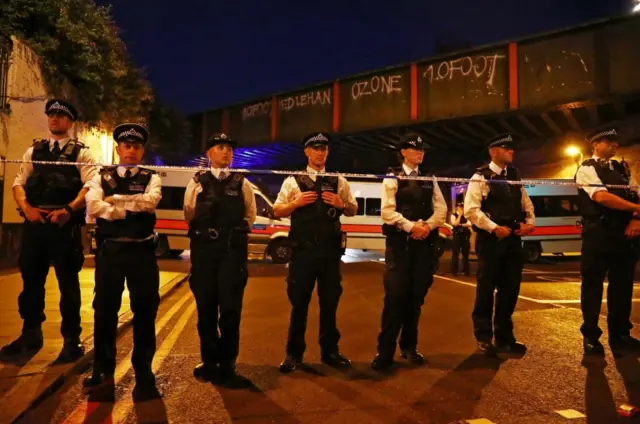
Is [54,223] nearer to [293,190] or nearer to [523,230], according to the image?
[293,190]

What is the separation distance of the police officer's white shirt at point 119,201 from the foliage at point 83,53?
8858 mm

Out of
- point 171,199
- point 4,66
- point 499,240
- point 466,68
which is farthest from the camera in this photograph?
point 466,68

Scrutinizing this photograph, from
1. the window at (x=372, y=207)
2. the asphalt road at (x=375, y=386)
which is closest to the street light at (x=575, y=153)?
the window at (x=372, y=207)

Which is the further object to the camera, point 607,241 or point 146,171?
point 607,241

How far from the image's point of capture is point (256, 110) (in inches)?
933

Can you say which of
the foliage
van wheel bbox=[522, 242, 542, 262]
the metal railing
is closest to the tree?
the foliage

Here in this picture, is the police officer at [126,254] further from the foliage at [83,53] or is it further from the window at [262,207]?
the window at [262,207]

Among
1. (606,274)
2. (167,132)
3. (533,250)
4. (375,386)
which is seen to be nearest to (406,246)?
(375,386)

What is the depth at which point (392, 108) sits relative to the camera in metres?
19.1

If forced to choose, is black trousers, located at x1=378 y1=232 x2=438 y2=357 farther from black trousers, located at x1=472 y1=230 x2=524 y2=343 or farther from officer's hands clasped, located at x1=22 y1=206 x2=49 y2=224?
officer's hands clasped, located at x1=22 y1=206 x2=49 y2=224

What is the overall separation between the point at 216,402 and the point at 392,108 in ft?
55.3

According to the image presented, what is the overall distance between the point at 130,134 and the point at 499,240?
11.6 feet

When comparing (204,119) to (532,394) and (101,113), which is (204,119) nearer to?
(101,113)

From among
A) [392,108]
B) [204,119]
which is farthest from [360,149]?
[204,119]
